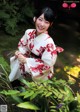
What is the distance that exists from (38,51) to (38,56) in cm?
10

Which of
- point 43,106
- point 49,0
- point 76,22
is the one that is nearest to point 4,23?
point 49,0

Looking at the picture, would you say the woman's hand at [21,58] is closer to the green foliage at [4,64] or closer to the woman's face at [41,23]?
the woman's face at [41,23]

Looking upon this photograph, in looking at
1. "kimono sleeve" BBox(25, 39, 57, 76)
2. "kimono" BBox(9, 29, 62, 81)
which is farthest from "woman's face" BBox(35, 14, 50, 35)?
"kimono sleeve" BBox(25, 39, 57, 76)

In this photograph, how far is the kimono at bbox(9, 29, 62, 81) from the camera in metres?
4.16

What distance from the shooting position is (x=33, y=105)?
3.89 meters

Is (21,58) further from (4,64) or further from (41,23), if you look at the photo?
(4,64)

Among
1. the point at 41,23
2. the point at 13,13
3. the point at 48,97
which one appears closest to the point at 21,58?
the point at 41,23

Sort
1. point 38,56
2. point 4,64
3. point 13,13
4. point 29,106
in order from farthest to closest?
point 13,13
point 4,64
point 38,56
point 29,106

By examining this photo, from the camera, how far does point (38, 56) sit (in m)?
4.32

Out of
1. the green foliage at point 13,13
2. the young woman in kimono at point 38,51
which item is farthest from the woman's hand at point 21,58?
the green foliage at point 13,13

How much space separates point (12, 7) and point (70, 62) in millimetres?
2612

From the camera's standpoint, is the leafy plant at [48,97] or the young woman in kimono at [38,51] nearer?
the leafy plant at [48,97]

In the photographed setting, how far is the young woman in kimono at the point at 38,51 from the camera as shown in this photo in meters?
4.13

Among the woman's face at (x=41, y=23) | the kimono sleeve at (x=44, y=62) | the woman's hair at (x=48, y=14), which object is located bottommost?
the kimono sleeve at (x=44, y=62)
